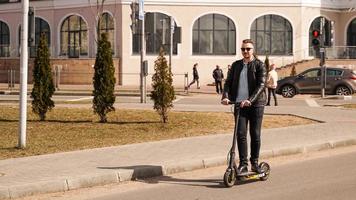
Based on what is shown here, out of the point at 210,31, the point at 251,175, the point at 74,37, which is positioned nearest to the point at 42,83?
the point at 251,175

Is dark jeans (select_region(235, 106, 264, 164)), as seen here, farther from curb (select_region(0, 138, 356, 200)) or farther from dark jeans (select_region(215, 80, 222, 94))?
dark jeans (select_region(215, 80, 222, 94))

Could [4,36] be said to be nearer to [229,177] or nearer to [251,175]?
[251,175]

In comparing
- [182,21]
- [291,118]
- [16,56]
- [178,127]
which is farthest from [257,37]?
[178,127]

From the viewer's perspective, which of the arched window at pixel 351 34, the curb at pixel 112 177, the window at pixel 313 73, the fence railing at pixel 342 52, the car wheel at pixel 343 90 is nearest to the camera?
the curb at pixel 112 177

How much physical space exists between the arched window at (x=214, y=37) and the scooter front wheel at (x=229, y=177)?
40.6 metres

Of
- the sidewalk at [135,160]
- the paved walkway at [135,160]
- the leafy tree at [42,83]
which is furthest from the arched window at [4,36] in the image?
the sidewalk at [135,160]

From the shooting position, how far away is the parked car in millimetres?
34594

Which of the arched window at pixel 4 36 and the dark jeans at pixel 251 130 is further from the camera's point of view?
the arched window at pixel 4 36

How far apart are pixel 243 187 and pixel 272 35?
137 feet

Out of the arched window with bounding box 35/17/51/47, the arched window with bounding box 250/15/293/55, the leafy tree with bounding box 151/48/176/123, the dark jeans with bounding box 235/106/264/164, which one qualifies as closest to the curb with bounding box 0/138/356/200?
the dark jeans with bounding box 235/106/264/164

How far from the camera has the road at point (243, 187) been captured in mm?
8945

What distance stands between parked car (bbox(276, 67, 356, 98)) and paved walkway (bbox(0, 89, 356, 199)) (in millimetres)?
18861

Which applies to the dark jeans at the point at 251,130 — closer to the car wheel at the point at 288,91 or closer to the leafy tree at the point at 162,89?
the leafy tree at the point at 162,89

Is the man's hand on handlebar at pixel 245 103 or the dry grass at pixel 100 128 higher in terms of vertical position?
the man's hand on handlebar at pixel 245 103
